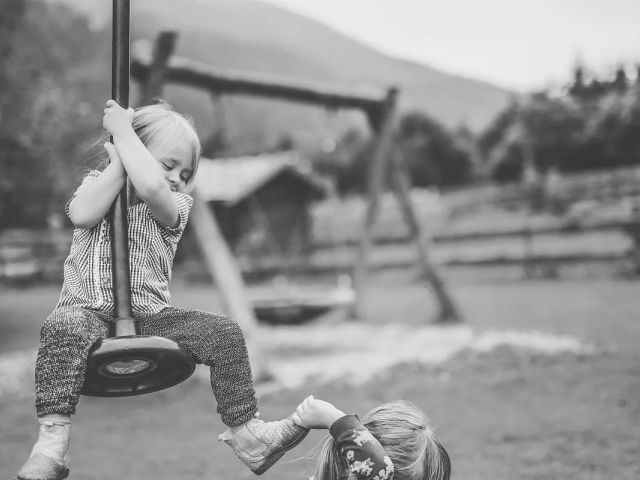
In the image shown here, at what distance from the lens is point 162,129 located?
1.98 metres

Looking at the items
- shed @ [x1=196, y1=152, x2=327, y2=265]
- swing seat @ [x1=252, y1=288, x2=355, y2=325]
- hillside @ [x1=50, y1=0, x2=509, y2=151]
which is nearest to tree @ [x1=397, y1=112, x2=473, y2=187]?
hillside @ [x1=50, y1=0, x2=509, y2=151]

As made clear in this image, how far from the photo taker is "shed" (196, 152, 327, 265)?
26672 mm

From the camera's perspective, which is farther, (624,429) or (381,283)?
(381,283)

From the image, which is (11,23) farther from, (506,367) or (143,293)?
(143,293)

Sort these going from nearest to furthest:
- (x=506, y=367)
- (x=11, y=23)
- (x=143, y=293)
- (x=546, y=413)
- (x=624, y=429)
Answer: (x=143, y=293)
(x=624, y=429)
(x=546, y=413)
(x=506, y=367)
(x=11, y=23)

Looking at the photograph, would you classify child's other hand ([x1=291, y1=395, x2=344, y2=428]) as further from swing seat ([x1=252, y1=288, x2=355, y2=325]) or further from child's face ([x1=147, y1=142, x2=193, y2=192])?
swing seat ([x1=252, y1=288, x2=355, y2=325])

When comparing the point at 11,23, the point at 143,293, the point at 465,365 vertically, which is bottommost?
the point at 465,365

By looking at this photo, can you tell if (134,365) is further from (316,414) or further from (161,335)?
(316,414)

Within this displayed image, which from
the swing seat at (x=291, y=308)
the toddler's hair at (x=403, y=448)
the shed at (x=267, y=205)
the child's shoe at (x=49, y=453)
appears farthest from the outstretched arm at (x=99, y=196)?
the shed at (x=267, y=205)

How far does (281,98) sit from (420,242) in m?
3.10

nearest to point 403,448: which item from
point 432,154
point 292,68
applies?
point 432,154

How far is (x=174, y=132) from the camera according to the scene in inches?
78.0

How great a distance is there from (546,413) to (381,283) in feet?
50.4

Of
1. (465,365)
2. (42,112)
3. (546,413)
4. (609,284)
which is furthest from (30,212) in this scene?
(609,284)
